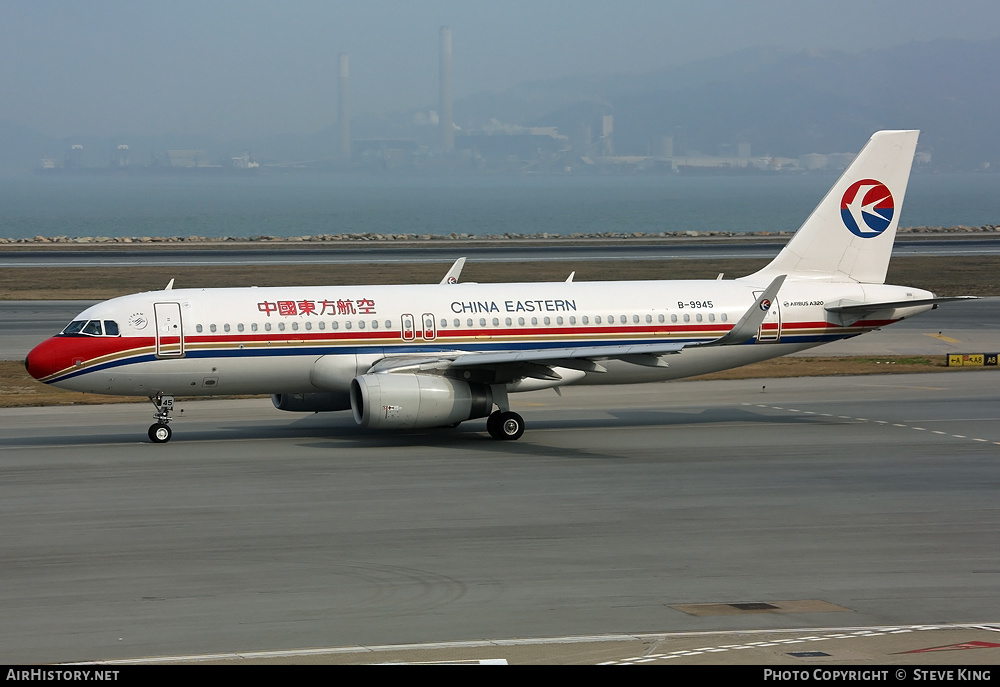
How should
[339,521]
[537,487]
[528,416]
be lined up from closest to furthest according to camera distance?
[339,521] → [537,487] → [528,416]

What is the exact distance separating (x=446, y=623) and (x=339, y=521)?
7.16 m

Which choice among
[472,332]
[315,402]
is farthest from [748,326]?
[315,402]

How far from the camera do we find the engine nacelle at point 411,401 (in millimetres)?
29859

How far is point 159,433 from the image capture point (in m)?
31.8

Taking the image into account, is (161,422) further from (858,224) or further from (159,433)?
(858,224)

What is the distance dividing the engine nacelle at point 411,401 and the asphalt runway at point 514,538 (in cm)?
91

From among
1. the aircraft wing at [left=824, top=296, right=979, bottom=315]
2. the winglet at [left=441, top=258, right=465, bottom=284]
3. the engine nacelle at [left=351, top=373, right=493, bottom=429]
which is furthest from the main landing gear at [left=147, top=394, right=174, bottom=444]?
the aircraft wing at [left=824, top=296, right=979, bottom=315]

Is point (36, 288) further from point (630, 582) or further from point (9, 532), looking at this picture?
point (630, 582)

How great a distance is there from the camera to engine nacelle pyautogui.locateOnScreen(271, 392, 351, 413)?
111 ft

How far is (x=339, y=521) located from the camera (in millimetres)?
22750

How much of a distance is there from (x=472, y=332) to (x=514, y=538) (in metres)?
12.9

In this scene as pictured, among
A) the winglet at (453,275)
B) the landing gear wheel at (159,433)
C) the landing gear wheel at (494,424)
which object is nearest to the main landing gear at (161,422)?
the landing gear wheel at (159,433)

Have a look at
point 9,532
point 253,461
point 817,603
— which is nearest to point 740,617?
point 817,603

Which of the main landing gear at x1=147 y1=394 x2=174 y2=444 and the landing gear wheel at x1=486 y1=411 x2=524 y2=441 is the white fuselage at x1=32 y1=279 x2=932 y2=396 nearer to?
the main landing gear at x1=147 y1=394 x2=174 y2=444
